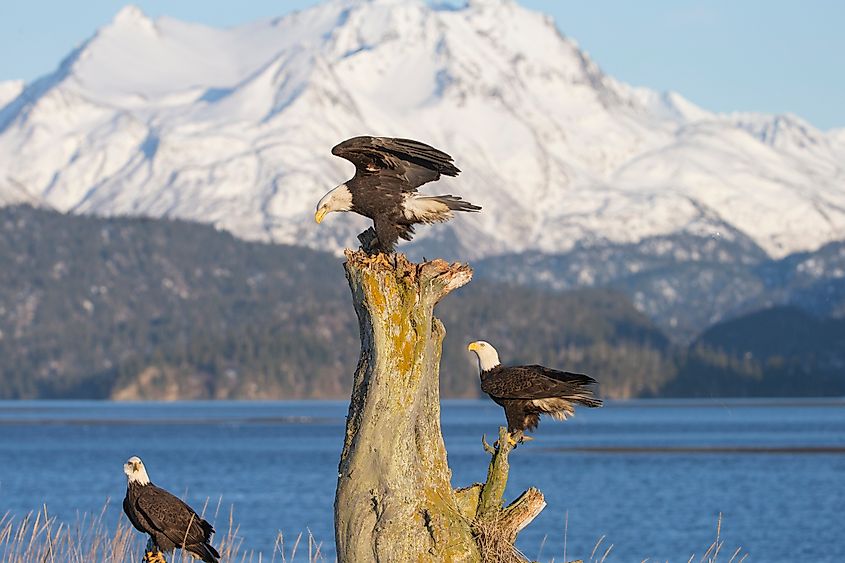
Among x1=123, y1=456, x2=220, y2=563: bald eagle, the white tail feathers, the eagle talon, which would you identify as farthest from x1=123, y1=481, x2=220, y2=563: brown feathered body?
the white tail feathers

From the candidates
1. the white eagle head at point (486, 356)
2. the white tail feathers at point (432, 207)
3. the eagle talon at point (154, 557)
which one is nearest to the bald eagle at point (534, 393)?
the white eagle head at point (486, 356)

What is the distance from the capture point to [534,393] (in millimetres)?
12109

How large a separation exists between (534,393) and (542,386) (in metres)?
0.09

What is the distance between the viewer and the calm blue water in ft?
226

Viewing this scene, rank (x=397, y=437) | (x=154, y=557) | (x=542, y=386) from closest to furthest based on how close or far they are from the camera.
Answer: (x=397, y=437) → (x=154, y=557) → (x=542, y=386)

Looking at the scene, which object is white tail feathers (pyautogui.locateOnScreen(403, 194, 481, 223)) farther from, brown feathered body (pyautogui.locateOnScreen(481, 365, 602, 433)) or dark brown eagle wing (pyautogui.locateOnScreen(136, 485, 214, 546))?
dark brown eagle wing (pyautogui.locateOnScreen(136, 485, 214, 546))

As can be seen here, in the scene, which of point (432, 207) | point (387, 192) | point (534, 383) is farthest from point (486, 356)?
A: point (387, 192)

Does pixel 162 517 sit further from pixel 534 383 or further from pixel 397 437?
pixel 534 383

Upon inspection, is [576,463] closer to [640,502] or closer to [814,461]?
[814,461]

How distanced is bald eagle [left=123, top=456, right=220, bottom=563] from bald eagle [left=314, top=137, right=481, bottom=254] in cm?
251

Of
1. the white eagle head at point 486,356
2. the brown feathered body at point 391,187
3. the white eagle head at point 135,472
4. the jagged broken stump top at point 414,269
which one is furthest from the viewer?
the white eagle head at point 486,356

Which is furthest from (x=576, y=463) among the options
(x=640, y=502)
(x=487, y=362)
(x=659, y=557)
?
(x=487, y=362)

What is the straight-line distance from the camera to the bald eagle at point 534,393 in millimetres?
12102

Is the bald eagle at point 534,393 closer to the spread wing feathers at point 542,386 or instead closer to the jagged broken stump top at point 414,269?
the spread wing feathers at point 542,386
